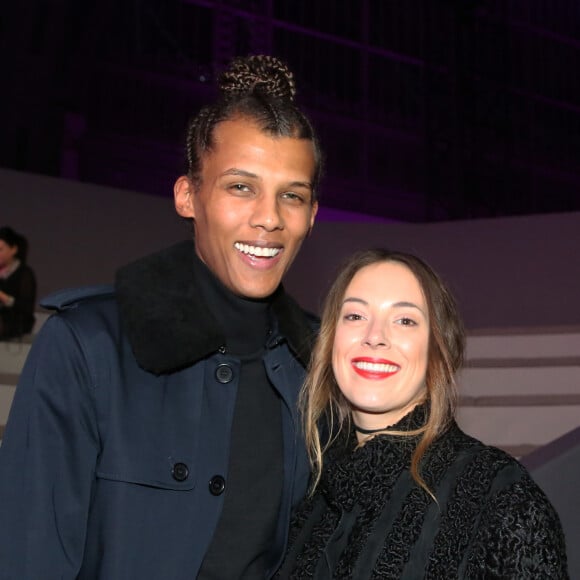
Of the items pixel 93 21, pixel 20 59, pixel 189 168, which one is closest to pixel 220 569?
pixel 189 168

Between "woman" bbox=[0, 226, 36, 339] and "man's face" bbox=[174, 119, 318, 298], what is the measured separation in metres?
3.27

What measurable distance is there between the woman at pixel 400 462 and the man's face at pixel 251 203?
18cm

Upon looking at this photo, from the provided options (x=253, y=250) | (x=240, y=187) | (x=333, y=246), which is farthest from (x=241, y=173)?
(x=333, y=246)

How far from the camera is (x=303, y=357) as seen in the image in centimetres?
181

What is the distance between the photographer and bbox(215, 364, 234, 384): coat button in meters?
1.64

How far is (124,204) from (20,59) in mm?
2590

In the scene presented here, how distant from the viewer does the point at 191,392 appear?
62.9 inches

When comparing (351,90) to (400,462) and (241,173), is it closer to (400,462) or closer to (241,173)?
(241,173)

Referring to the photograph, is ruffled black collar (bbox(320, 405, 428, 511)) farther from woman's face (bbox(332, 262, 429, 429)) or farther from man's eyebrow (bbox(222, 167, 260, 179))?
man's eyebrow (bbox(222, 167, 260, 179))

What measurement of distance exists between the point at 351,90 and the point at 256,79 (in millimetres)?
8255

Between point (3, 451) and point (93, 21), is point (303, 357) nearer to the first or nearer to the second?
point (3, 451)

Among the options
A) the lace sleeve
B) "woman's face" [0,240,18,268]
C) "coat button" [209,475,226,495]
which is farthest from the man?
"woman's face" [0,240,18,268]

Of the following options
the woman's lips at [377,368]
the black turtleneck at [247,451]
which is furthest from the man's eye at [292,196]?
the woman's lips at [377,368]

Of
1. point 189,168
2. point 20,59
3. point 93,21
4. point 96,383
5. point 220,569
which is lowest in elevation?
point 220,569
